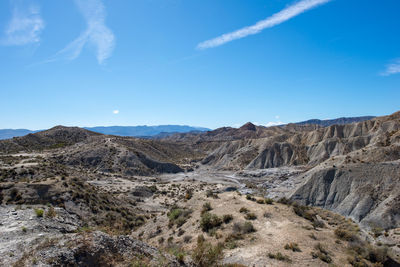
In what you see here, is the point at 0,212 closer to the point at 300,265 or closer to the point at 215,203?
the point at 215,203

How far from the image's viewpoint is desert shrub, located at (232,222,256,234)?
44.7ft

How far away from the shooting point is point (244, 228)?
13.7 m

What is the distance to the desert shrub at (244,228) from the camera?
1362 centimetres

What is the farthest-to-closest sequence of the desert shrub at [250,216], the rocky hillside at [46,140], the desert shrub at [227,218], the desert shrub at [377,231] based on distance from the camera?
the rocky hillside at [46,140]
the desert shrub at [377,231]
the desert shrub at [250,216]
the desert shrub at [227,218]

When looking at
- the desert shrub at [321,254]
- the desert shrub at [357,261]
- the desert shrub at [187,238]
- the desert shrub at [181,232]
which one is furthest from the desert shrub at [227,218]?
the desert shrub at [357,261]

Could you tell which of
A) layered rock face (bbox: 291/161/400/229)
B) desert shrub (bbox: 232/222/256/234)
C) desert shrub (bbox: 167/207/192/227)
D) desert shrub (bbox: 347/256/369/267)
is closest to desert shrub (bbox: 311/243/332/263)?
desert shrub (bbox: 347/256/369/267)

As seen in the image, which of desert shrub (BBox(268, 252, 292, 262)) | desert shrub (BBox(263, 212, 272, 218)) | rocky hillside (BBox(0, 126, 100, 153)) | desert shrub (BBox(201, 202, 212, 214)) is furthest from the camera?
rocky hillside (BBox(0, 126, 100, 153))

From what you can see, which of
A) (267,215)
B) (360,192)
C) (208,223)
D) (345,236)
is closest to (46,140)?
(208,223)

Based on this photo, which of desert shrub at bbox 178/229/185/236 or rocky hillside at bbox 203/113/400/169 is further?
rocky hillside at bbox 203/113/400/169

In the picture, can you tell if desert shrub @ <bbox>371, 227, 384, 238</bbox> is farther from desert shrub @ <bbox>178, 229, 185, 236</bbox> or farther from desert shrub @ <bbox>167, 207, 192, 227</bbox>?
desert shrub @ <bbox>178, 229, 185, 236</bbox>

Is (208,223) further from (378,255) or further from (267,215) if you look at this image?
(378,255)

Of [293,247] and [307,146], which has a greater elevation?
[307,146]

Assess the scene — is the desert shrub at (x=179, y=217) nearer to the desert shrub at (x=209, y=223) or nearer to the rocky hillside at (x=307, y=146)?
the desert shrub at (x=209, y=223)

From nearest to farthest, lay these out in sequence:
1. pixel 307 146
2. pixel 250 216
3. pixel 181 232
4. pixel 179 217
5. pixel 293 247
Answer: pixel 293 247 < pixel 181 232 < pixel 250 216 < pixel 179 217 < pixel 307 146
